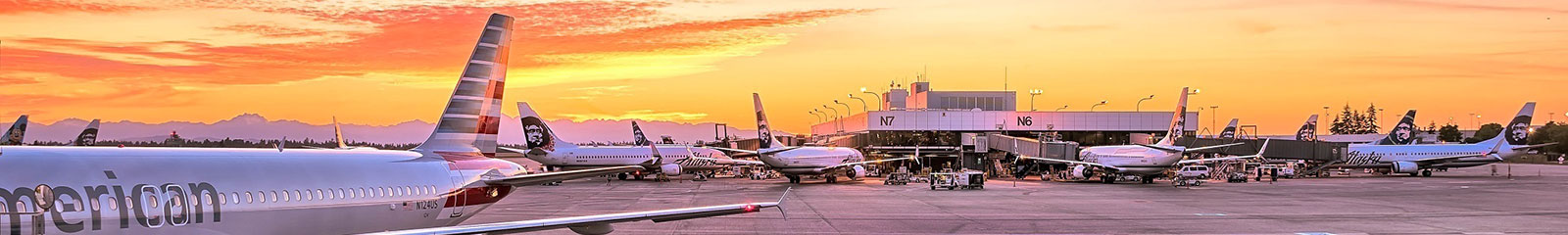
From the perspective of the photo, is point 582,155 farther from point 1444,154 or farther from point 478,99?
point 478,99

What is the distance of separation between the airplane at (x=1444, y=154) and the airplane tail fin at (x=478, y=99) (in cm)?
8176

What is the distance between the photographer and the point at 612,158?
88062 millimetres

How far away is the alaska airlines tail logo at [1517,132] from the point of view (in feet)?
309

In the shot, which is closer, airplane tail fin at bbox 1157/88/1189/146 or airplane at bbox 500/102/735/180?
Answer: airplane tail fin at bbox 1157/88/1189/146

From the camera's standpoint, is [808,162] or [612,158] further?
[612,158]

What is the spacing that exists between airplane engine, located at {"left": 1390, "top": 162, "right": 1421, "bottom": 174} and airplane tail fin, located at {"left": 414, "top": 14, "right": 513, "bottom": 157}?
8373cm

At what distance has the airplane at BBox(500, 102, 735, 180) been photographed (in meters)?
85.1

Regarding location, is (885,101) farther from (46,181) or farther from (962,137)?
(46,181)

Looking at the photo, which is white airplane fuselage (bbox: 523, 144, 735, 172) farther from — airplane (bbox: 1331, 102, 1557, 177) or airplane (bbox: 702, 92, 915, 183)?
airplane (bbox: 1331, 102, 1557, 177)

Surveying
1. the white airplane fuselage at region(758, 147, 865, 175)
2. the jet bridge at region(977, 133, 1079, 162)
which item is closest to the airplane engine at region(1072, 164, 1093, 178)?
the jet bridge at region(977, 133, 1079, 162)

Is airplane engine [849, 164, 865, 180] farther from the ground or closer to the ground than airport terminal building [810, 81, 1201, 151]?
closer to the ground

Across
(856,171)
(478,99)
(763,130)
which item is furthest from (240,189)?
(763,130)

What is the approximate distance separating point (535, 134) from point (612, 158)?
5420mm

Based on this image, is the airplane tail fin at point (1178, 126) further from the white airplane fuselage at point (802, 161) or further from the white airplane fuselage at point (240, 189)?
the white airplane fuselage at point (240, 189)
